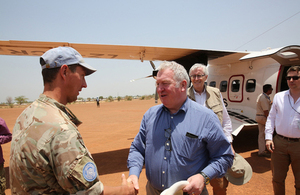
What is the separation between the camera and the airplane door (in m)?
8.57

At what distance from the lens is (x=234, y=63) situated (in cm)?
911

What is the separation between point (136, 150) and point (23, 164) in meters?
1.30

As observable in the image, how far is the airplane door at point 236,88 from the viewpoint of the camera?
857 cm

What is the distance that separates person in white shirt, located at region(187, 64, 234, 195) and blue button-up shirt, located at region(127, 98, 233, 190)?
133cm

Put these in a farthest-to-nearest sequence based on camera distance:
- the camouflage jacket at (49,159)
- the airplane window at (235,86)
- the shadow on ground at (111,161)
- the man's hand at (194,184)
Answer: the airplane window at (235,86), the shadow on ground at (111,161), the man's hand at (194,184), the camouflage jacket at (49,159)

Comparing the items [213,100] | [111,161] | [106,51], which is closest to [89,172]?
[213,100]

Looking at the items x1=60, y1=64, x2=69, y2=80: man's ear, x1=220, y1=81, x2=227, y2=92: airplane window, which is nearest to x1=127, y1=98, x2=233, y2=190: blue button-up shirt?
x1=60, y1=64, x2=69, y2=80: man's ear

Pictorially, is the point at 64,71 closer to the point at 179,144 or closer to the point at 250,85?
the point at 179,144

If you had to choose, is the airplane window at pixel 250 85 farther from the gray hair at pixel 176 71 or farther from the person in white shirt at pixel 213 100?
the gray hair at pixel 176 71

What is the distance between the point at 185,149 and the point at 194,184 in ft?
1.11

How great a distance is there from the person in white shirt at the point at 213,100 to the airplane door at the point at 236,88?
5.80 m

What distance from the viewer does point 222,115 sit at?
11.1 feet

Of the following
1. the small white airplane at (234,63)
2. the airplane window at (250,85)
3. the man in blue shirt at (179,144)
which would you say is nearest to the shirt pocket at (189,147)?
the man in blue shirt at (179,144)

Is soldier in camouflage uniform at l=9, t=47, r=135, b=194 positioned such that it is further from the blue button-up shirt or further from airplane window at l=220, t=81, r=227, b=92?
airplane window at l=220, t=81, r=227, b=92
